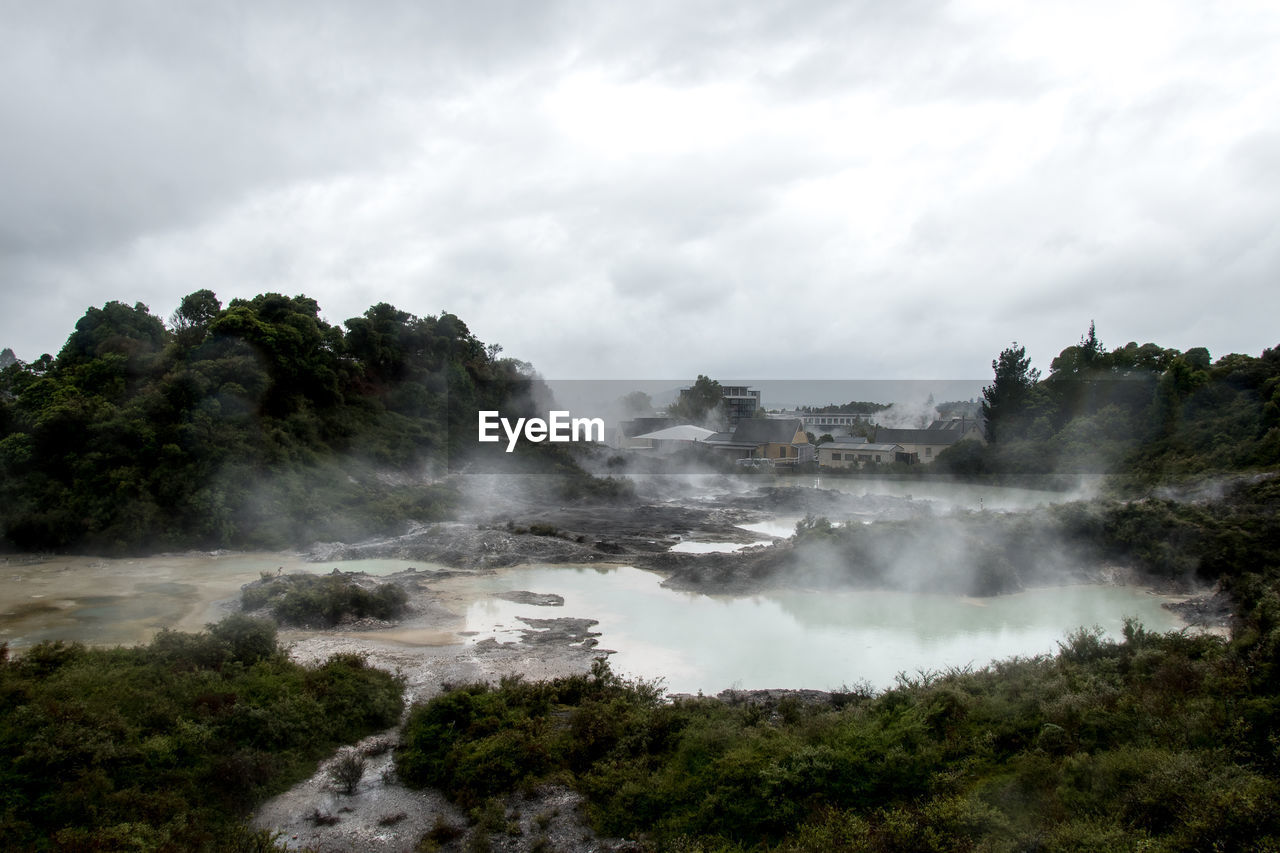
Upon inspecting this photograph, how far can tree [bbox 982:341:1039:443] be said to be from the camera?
41.4 metres

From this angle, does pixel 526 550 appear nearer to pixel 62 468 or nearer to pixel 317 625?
pixel 317 625

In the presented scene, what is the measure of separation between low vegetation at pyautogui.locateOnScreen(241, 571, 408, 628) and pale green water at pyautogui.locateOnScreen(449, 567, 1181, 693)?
1.90 m

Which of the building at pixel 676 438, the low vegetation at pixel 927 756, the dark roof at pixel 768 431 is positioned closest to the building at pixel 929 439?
the dark roof at pixel 768 431

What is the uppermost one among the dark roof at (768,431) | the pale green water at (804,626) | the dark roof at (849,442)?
the dark roof at (768,431)

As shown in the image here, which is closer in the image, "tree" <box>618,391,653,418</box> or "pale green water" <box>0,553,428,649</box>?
"pale green water" <box>0,553,428,649</box>

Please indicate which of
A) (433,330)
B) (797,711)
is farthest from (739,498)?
(797,711)

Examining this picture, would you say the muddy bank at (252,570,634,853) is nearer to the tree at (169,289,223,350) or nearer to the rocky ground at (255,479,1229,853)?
the rocky ground at (255,479,1229,853)

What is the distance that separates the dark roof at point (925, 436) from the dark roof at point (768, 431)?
675cm

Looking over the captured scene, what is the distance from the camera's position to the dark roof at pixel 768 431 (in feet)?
161

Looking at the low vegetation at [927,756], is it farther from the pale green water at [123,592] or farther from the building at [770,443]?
the building at [770,443]

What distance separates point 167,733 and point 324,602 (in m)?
6.93

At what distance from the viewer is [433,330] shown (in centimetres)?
4150

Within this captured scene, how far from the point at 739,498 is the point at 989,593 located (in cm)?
1864

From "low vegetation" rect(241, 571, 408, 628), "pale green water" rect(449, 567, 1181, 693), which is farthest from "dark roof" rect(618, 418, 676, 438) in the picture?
"low vegetation" rect(241, 571, 408, 628)
